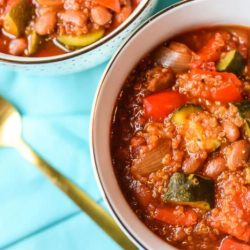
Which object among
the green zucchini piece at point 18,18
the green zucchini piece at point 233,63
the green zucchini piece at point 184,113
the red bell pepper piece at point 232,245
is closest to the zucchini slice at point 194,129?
the green zucchini piece at point 184,113

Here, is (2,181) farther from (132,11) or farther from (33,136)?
(132,11)

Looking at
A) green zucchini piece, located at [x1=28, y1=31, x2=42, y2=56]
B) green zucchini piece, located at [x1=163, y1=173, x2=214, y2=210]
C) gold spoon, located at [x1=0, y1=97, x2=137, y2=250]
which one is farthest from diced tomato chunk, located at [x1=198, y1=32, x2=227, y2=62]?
gold spoon, located at [x1=0, y1=97, x2=137, y2=250]

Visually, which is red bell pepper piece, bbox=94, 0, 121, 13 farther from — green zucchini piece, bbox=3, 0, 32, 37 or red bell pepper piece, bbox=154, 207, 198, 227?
red bell pepper piece, bbox=154, 207, 198, 227

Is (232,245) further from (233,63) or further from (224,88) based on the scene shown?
(233,63)

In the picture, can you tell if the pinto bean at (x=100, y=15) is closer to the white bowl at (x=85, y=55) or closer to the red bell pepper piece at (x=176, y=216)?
the white bowl at (x=85, y=55)

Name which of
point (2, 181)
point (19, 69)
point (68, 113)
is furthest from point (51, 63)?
point (2, 181)
